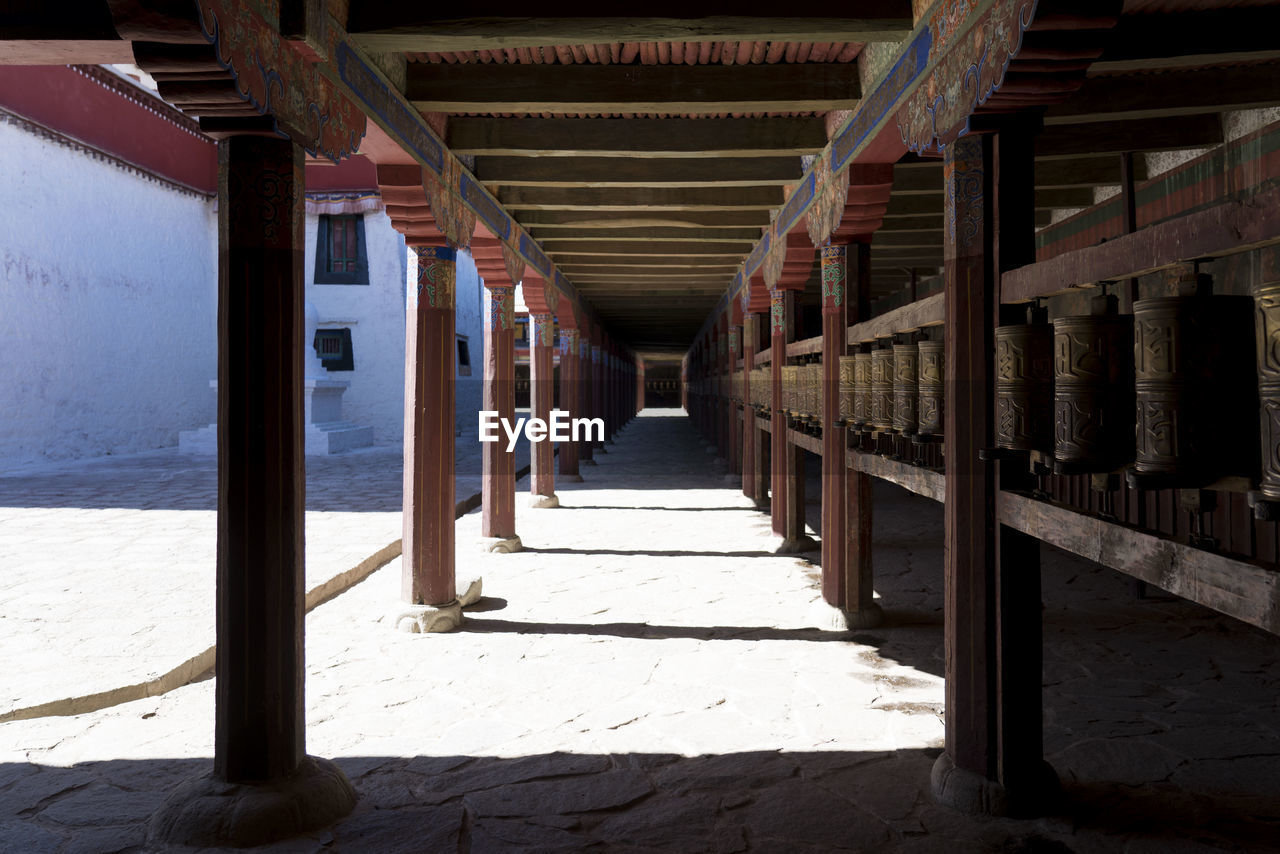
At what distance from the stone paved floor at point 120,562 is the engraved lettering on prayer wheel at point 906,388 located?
379cm

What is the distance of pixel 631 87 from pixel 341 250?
18143 millimetres

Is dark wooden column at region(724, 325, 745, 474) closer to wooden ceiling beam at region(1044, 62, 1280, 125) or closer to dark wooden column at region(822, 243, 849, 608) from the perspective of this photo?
dark wooden column at region(822, 243, 849, 608)

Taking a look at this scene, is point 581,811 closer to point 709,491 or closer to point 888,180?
point 888,180

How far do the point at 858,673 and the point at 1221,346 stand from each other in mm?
2919

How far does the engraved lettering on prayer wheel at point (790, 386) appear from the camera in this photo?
6.80 m

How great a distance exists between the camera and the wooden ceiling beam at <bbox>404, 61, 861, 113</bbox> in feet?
16.1

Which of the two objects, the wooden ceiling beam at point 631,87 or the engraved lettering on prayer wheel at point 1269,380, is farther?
the wooden ceiling beam at point 631,87

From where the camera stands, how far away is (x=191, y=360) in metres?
20.1

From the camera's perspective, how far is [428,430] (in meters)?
5.60

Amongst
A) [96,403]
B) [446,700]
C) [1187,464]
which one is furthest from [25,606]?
[96,403]

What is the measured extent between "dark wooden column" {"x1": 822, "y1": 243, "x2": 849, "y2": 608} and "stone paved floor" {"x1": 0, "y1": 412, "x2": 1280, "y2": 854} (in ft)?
1.46

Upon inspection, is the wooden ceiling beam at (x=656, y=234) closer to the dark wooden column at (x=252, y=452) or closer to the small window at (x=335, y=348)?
the dark wooden column at (x=252, y=452)

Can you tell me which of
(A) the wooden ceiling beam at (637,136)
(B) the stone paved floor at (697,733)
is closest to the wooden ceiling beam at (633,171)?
(A) the wooden ceiling beam at (637,136)

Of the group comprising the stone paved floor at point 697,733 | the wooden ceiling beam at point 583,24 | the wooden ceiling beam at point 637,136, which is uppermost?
the wooden ceiling beam at point 637,136
